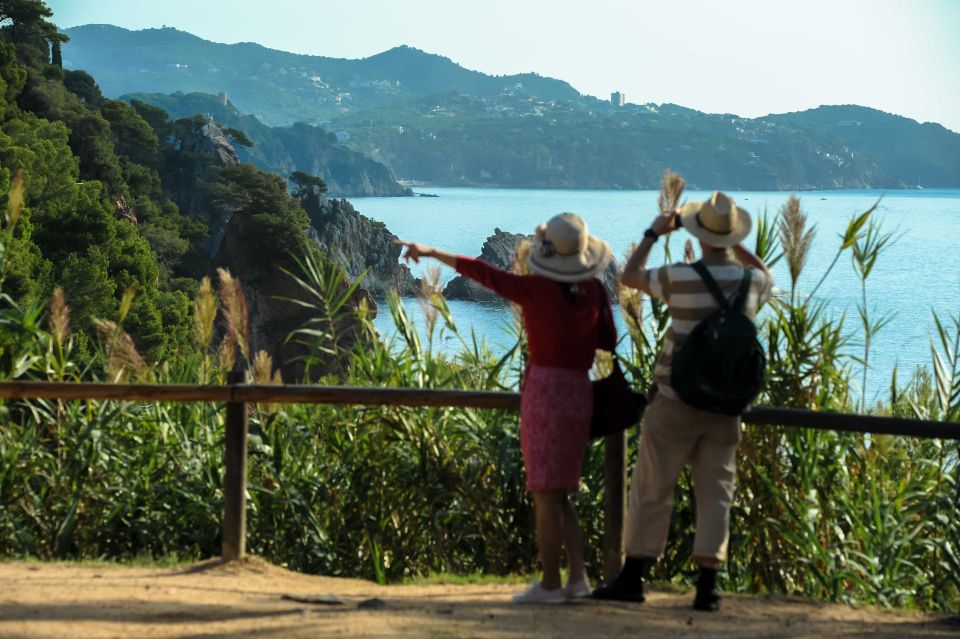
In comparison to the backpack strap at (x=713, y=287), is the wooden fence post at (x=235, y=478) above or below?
below

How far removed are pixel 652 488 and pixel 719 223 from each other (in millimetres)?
939

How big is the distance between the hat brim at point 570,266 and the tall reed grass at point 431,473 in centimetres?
95

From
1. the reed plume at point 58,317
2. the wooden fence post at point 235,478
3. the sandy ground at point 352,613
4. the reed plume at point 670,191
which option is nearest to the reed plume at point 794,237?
the reed plume at point 670,191

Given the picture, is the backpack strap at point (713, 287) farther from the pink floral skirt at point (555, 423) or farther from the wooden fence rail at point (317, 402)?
the wooden fence rail at point (317, 402)

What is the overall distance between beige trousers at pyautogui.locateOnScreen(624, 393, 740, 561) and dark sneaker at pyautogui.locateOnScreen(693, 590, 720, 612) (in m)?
0.24

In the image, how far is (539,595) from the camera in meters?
4.45

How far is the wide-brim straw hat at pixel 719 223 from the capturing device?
419 centimetres

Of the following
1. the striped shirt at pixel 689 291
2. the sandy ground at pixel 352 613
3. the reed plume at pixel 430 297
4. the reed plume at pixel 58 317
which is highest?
the striped shirt at pixel 689 291

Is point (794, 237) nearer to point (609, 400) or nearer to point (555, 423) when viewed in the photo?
point (609, 400)

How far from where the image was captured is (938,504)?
5199 mm

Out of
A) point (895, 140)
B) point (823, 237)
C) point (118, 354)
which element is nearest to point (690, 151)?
point (895, 140)

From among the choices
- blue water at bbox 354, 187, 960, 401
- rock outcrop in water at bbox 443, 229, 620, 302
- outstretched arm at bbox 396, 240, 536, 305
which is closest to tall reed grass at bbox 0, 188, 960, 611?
blue water at bbox 354, 187, 960, 401

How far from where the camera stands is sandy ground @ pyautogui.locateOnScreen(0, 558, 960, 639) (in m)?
4.09

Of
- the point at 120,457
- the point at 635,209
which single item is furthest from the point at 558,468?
the point at 635,209
